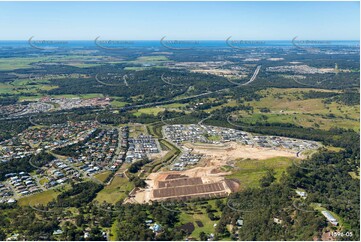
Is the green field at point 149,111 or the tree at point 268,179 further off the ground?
the green field at point 149,111

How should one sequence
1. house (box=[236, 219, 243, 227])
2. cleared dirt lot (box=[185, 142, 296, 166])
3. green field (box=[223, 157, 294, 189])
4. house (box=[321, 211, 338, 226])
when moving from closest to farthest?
house (box=[321, 211, 338, 226])
house (box=[236, 219, 243, 227])
green field (box=[223, 157, 294, 189])
cleared dirt lot (box=[185, 142, 296, 166])

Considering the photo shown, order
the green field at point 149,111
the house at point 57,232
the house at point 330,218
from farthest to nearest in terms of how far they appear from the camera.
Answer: the green field at point 149,111
the house at point 330,218
the house at point 57,232

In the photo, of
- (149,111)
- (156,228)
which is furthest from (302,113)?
(156,228)

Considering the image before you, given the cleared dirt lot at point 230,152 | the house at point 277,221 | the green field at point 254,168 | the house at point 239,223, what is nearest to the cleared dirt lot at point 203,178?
the cleared dirt lot at point 230,152

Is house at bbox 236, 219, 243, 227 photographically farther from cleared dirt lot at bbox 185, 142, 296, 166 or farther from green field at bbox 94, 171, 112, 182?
green field at bbox 94, 171, 112, 182

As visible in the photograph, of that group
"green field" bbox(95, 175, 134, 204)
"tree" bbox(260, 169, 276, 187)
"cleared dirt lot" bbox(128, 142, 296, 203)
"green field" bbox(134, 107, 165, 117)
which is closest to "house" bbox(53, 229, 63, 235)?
"green field" bbox(95, 175, 134, 204)

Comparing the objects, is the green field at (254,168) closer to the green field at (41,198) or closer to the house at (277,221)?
the house at (277,221)

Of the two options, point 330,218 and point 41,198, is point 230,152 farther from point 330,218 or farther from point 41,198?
point 41,198

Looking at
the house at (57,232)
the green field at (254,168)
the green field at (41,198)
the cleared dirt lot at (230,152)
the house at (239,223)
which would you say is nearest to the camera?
the house at (57,232)

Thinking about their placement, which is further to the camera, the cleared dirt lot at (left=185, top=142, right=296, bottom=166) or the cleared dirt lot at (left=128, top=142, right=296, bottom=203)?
the cleared dirt lot at (left=185, top=142, right=296, bottom=166)

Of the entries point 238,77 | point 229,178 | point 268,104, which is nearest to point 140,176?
point 229,178
